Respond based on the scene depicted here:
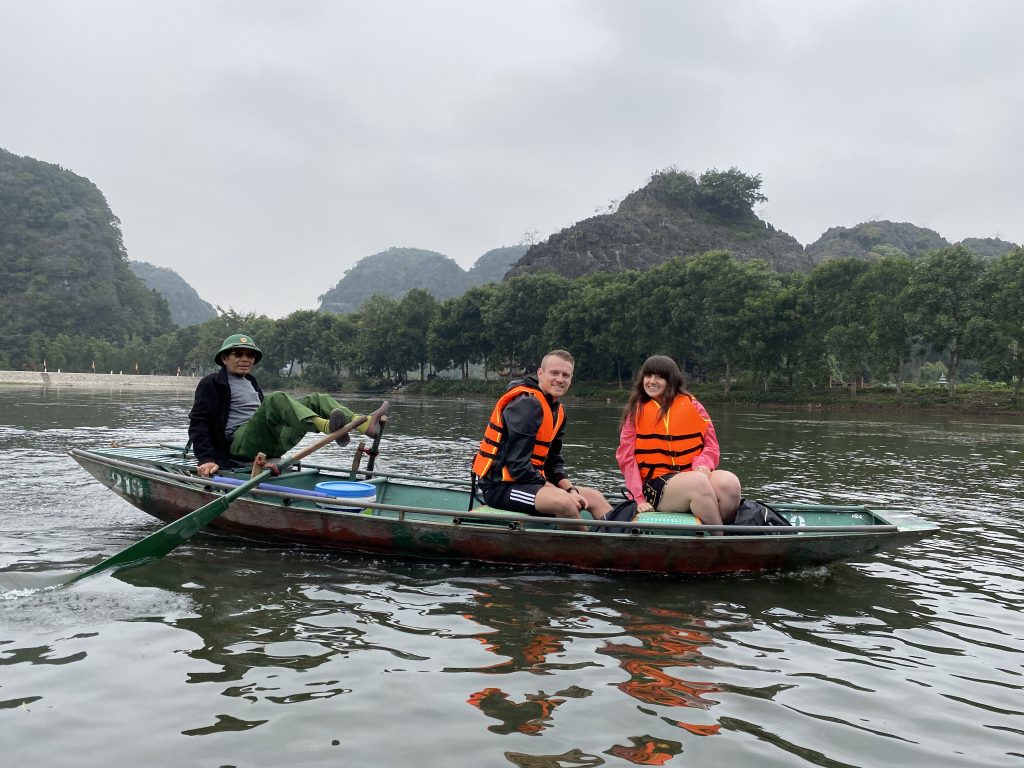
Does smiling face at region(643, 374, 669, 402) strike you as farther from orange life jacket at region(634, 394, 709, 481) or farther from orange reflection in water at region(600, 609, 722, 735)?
orange reflection in water at region(600, 609, 722, 735)

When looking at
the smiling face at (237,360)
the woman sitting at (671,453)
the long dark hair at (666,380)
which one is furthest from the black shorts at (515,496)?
the smiling face at (237,360)

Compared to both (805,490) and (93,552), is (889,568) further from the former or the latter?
(93,552)

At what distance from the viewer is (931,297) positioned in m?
45.0

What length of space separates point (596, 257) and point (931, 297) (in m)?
65.5

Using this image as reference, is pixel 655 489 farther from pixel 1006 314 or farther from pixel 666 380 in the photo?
pixel 1006 314

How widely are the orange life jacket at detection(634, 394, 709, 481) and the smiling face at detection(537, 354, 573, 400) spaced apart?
37.8 inches

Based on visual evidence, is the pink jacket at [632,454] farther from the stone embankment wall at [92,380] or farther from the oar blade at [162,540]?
the stone embankment wall at [92,380]

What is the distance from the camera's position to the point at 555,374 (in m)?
7.43

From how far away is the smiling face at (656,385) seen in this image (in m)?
7.52

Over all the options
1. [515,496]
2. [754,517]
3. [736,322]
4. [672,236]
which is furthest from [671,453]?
[672,236]

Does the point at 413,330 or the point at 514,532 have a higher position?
the point at 413,330

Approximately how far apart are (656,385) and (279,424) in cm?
460

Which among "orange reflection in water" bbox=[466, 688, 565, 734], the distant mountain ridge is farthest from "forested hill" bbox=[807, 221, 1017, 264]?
"orange reflection in water" bbox=[466, 688, 565, 734]

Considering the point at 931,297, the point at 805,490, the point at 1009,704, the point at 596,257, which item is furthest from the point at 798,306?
the point at 596,257
